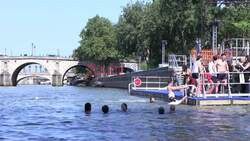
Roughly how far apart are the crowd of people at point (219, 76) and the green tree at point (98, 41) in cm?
10828

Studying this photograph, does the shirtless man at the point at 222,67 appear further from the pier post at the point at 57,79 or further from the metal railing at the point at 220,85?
the pier post at the point at 57,79

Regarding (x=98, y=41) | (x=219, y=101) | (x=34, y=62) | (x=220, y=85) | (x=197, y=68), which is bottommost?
(x=219, y=101)

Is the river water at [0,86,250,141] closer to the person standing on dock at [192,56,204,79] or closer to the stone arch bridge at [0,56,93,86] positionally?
the person standing on dock at [192,56,204,79]

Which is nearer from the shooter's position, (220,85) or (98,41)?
(220,85)

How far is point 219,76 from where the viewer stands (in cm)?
2731

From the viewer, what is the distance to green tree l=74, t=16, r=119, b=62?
138 m

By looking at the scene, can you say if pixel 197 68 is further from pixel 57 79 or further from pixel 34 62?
pixel 57 79

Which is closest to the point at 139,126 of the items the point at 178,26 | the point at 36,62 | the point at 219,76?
the point at 219,76

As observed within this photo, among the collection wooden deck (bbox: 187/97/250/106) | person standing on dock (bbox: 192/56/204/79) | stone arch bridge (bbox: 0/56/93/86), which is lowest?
wooden deck (bbox: 187/97/250/106)

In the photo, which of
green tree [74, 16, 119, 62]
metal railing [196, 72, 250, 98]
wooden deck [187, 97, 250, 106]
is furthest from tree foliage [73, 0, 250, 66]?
green tree [74, 16, 119, 62]

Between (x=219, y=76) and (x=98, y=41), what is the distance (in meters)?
112

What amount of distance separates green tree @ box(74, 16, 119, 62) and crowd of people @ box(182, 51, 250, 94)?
108282 mm

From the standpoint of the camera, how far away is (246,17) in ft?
231

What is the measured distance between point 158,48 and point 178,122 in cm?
6252
